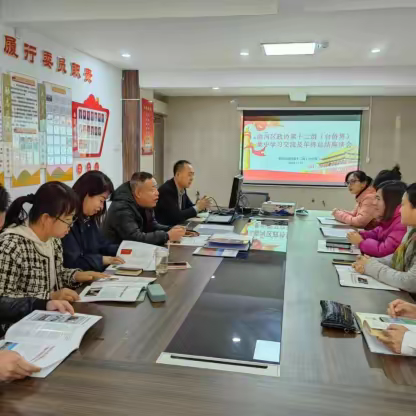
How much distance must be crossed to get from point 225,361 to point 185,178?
2.72 meters

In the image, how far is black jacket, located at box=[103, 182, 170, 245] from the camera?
259cm

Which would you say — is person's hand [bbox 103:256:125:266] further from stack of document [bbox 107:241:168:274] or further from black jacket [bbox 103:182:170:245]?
black jacket [bbox 103:182:170:245]

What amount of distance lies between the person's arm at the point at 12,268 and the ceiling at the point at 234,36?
6.68 ft

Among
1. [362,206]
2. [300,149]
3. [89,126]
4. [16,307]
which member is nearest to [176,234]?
[16,307]

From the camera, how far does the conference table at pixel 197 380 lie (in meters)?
0.96

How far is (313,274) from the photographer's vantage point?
2.05 meters

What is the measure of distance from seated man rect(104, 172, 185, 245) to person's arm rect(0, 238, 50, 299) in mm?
1022

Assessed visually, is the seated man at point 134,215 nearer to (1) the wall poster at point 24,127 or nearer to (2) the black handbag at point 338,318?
(1) the wall poster at point 24,127

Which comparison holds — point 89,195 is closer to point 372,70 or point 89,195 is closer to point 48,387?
point 48,387

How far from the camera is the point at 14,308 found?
1.41 meters

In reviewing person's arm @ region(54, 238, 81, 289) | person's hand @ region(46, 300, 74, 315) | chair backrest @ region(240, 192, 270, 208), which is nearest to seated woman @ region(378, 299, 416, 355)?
person's hand @ region(46, 300, 74, 315)

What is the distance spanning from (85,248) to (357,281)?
1.37 m

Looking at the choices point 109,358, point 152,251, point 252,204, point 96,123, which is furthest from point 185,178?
point 109,358

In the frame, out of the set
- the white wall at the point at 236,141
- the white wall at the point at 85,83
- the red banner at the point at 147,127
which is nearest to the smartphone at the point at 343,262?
the white wall at the point at 85,83
